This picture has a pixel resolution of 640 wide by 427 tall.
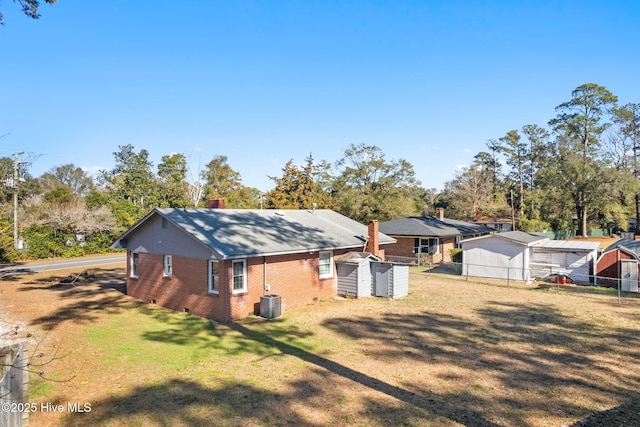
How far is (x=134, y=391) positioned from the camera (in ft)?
32.0

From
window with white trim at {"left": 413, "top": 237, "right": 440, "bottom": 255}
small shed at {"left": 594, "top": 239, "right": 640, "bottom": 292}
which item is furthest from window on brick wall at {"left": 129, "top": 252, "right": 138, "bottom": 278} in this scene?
small shed at {"left": 594, "top": 239, "right": 640, "bottom": 292}

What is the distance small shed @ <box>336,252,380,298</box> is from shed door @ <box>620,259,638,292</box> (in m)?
16.7

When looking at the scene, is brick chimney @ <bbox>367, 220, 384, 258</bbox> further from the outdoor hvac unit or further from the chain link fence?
the chain link fence

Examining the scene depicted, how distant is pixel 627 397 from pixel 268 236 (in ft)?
47.4

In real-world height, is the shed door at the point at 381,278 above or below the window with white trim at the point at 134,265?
below

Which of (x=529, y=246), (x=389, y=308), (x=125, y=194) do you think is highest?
(x=125, y=194)

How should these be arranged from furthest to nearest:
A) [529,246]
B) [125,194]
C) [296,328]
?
[125,194]
[529,246]
[296,328]

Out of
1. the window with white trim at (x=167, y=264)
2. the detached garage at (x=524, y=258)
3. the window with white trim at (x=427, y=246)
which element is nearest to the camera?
the window with white trim at (x=167, y=264)

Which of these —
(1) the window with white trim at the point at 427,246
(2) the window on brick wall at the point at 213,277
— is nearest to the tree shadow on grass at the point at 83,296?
(2) the window on brick wall at the point at 213,277

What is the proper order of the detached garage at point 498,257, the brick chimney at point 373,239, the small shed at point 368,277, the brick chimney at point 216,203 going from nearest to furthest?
the small shed at point 368,277 → the brick chimney at point 373,239 → the brick chimney at point 216,203 → the detached garage at point 498,257

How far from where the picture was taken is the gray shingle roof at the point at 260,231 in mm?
16844

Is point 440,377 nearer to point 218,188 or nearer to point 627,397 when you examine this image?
point 627,397

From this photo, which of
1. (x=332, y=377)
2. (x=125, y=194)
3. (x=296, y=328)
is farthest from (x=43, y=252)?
(x=332, y=377)

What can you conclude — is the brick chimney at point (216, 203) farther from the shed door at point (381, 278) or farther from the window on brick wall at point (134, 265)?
the shed door at point (381, 278)
